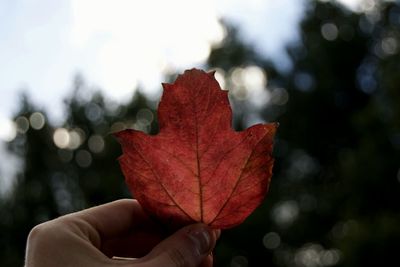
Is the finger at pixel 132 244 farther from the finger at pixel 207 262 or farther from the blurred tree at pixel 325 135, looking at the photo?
the blurred tree at pixel 325 135

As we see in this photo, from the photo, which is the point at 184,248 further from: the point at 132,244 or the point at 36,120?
the point at 36,120

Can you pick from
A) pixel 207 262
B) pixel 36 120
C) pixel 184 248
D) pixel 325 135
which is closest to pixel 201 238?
pixel 184 248

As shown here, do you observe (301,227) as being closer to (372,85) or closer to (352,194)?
(352,194)

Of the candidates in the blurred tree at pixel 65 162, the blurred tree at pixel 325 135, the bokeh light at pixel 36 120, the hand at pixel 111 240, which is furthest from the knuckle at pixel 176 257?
the bokeh light at pixel 36 120

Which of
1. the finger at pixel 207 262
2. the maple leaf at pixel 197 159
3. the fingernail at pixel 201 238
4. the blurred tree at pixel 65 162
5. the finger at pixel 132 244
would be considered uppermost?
the maple leaf at pixel 197 159

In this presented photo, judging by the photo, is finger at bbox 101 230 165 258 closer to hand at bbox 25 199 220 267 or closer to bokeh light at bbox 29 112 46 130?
hand at bbox 25 199 220 267

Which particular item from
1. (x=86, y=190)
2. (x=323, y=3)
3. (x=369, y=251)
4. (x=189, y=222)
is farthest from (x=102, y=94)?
(x=189, y=222)
